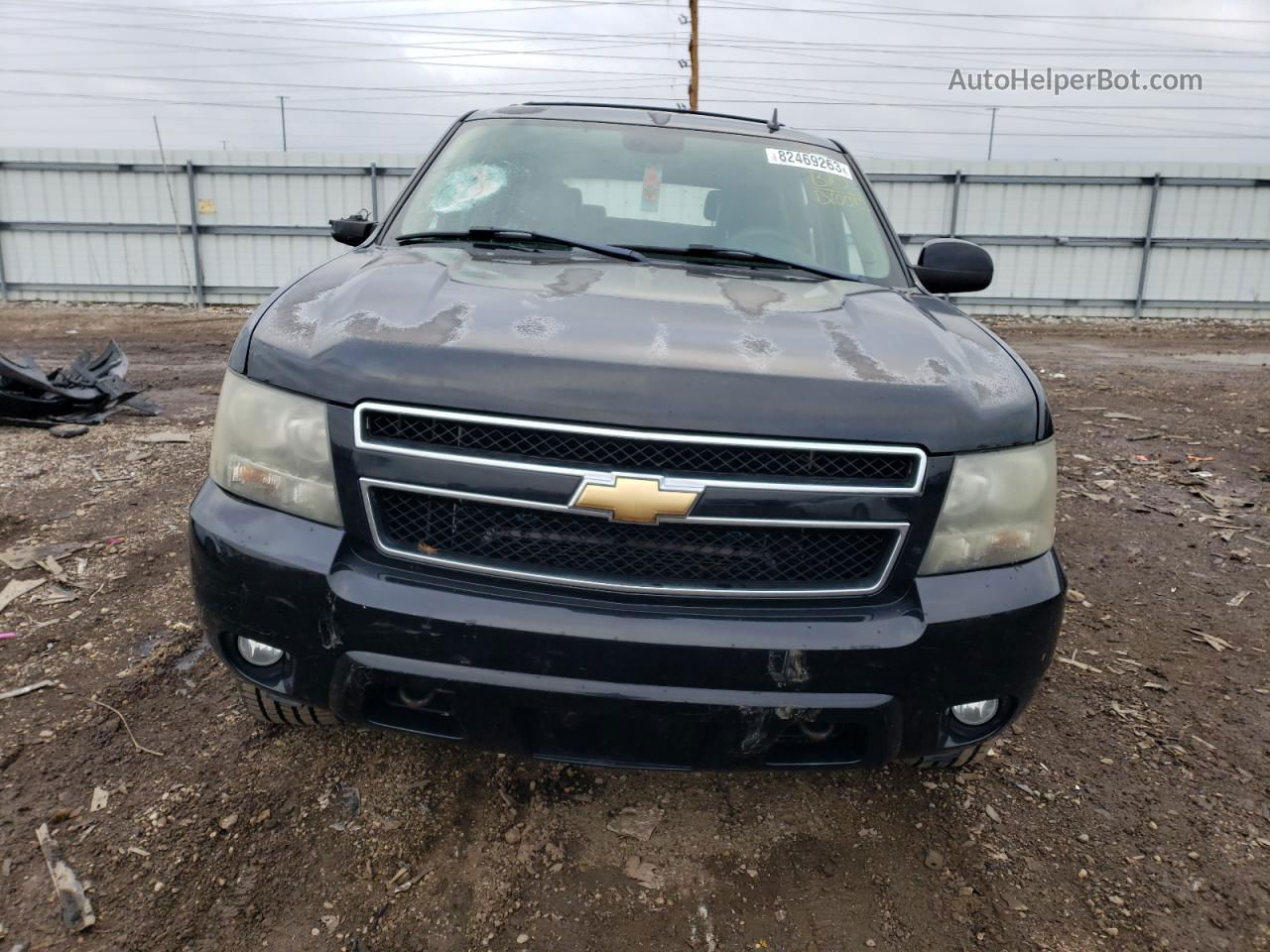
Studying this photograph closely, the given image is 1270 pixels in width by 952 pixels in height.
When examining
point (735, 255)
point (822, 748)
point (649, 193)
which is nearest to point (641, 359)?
point (822, 748)

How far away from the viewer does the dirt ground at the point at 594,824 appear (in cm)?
186

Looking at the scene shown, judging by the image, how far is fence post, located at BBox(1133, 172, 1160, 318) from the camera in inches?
647

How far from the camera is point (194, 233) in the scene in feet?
51.9

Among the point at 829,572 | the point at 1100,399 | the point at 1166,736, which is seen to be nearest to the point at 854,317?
the point at 829,572

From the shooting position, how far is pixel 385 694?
5.81 feet

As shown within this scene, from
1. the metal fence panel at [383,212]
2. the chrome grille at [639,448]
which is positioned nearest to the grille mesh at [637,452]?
the chrome grille at [639,448]

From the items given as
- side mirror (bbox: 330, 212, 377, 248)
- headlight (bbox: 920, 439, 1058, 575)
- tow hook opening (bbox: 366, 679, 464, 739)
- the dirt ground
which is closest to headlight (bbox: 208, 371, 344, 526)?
tow hook opening (bbox: 366, 679, 464, 739)

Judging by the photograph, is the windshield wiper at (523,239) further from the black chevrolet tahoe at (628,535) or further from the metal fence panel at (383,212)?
the metal fence panel at (383,212)

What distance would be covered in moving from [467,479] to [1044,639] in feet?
4.18

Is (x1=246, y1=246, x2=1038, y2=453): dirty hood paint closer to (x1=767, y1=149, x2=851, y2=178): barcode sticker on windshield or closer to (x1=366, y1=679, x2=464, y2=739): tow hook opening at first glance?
(x1=366, y1=679, x2=464, y2=739): tow hook opening

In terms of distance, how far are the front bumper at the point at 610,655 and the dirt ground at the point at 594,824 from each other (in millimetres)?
421

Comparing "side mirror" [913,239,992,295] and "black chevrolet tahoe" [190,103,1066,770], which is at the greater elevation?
"side mirror" [913,239,992,295]

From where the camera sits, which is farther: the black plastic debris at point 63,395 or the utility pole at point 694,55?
the utility pole at point 694,55

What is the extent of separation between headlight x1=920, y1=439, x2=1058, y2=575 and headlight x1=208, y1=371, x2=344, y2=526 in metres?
1.25
